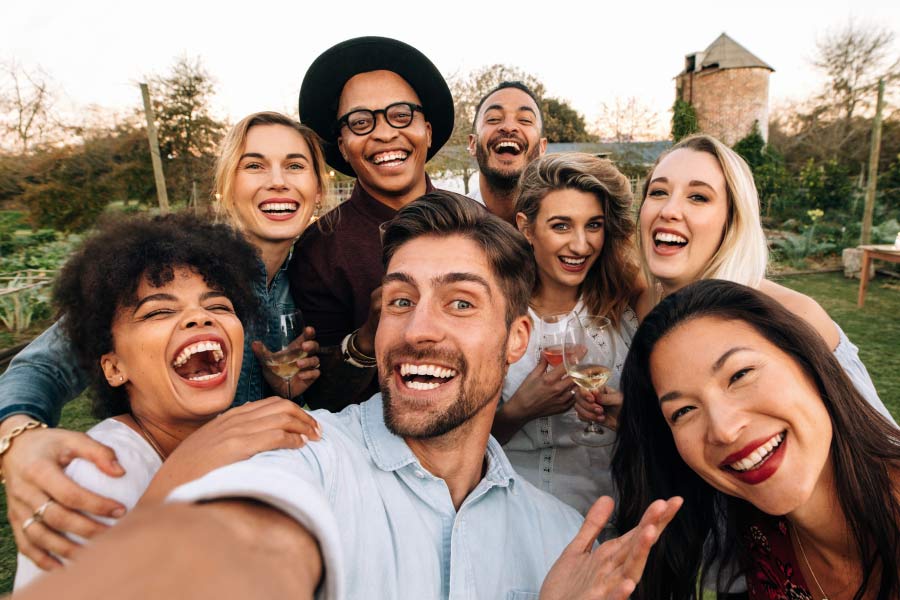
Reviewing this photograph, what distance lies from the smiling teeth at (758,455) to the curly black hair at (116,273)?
2.22 m

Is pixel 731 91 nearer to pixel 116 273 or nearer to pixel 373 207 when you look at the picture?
pixel 373 207

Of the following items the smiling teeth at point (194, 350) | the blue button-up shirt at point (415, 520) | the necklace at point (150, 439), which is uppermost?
the smiling teeth at point (194, 350)

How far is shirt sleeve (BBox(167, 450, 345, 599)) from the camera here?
968 millimetres

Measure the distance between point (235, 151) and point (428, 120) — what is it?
52.6 inches

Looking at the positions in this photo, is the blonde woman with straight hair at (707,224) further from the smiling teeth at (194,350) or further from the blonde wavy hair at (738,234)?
the smiling teeth at (194,350)

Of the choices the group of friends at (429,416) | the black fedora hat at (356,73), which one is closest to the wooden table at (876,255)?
the group of friends at (429,416)

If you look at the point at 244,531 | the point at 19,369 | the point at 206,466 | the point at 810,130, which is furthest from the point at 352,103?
the point at 810,130

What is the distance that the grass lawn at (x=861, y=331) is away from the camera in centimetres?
430

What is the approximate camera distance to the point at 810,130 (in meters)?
28.5

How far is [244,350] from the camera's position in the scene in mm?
2807

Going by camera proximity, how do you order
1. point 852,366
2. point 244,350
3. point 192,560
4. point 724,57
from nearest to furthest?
point 192,560
point 852,366
point 244,350
point 724,57

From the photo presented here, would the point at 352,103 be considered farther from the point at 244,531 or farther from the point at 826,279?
the point at 826,279

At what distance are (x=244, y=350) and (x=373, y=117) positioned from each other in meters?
1.66

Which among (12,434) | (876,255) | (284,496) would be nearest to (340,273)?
(12,434)
